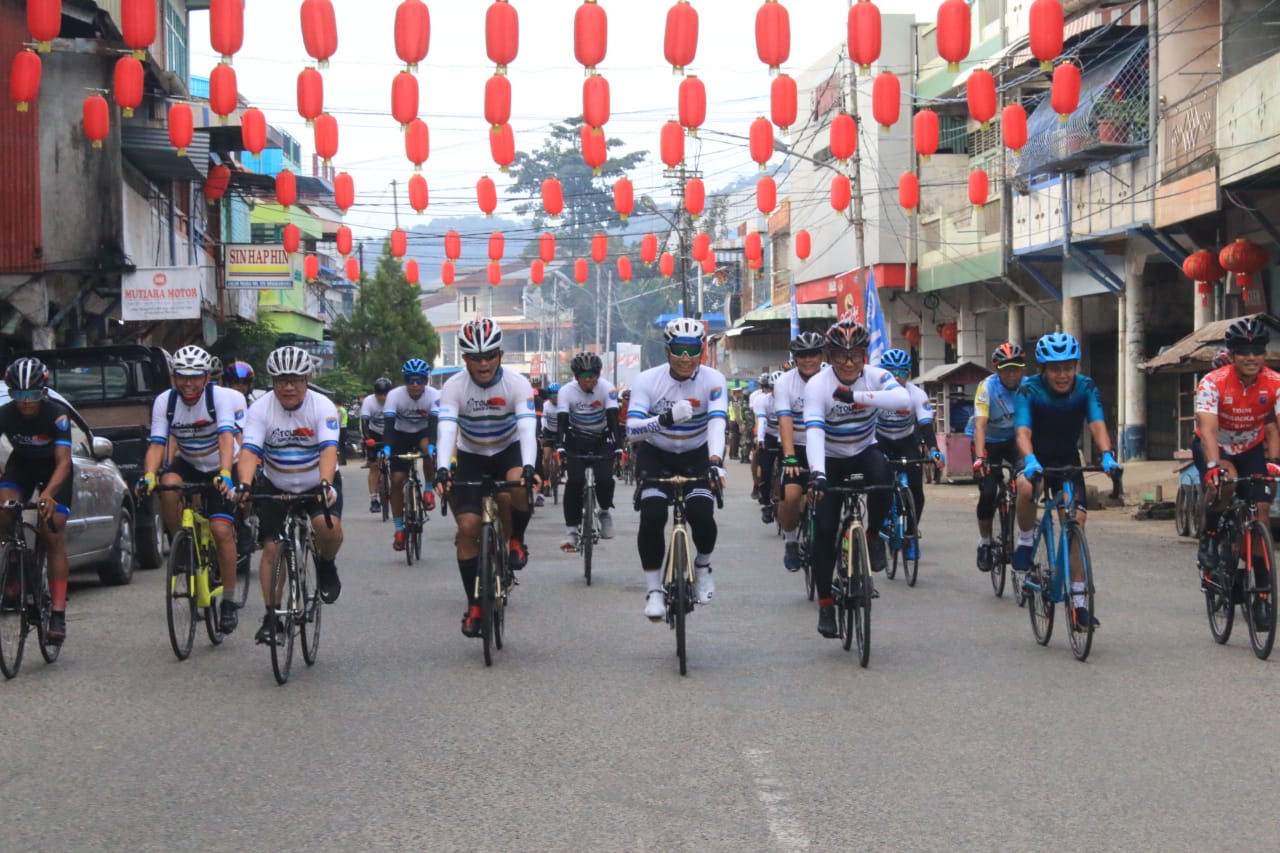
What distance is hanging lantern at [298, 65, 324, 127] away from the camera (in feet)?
67.0

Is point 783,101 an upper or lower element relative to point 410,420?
upper

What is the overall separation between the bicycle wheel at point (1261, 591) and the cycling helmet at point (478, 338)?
4.51m

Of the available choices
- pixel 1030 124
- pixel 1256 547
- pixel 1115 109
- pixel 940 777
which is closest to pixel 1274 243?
pixel 1115 109

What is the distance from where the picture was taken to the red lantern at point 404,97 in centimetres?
2027

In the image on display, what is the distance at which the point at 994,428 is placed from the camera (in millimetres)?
12820

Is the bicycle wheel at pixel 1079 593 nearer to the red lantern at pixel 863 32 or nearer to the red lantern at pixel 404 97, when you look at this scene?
the red lantern at pixel 863 32

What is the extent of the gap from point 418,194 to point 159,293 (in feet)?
15.3

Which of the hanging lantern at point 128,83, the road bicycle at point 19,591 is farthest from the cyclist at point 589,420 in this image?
the hanging lantern at point 128,83

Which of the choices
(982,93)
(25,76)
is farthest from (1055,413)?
(25,76)

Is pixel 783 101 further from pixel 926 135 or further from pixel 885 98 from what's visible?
pixel 926 135

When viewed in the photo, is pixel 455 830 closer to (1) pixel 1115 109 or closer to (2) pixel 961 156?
(1) pixel 1115 109

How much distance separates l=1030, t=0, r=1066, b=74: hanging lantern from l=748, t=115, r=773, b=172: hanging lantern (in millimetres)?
6462

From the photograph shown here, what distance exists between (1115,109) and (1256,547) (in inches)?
715

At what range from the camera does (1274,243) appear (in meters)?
23.1
